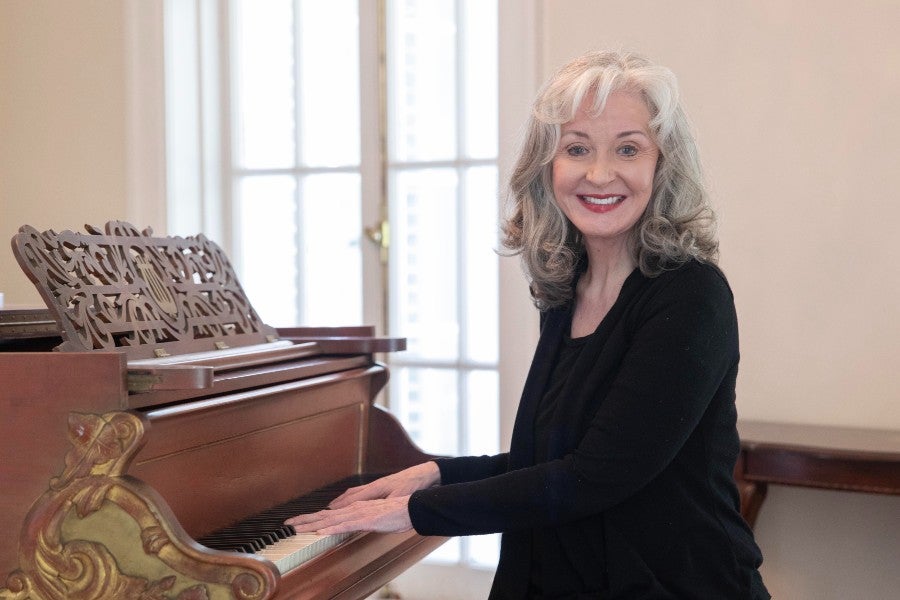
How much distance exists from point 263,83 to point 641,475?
2.83 metres

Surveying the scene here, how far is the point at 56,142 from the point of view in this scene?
4043mm

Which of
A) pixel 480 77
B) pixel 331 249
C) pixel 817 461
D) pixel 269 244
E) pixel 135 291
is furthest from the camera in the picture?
pixel 269 244

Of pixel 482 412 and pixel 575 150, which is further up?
pixel 575 150

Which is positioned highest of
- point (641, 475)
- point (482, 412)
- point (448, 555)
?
point (641, 475)

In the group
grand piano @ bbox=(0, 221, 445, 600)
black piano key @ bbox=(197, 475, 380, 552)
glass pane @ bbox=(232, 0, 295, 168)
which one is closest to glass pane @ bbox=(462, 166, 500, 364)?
glass pane @ bbox=(232, 0, 295, 168)

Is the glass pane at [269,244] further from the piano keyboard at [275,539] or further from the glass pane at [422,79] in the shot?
the piano keyboard at [275,539]

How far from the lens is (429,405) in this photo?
3.75 m

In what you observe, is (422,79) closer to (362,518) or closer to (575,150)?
(575,150)

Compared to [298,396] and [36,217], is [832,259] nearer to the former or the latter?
[298,396]

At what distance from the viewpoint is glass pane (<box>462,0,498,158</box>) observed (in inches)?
142

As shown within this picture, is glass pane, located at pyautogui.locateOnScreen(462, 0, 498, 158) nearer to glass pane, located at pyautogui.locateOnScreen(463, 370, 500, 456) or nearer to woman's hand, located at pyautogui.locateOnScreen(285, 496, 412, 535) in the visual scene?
glass pane, located at pyautogui.locateOnScreen(463, 370, 500, 456)

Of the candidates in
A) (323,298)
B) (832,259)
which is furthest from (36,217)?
(832,259)

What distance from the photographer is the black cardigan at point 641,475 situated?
5.26ft

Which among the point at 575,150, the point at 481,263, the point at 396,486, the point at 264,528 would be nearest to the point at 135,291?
the point at 264,528
